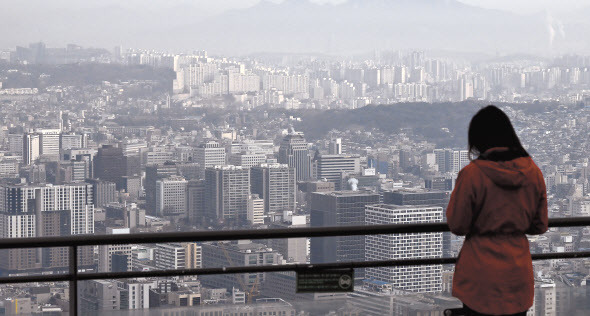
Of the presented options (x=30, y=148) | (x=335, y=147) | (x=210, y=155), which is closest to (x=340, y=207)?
(x=335, y=147)

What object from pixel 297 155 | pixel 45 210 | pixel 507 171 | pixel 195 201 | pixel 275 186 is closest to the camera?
pixel 507 171

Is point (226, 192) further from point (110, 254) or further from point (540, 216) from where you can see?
point (540, 216)

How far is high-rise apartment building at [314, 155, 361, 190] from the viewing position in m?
41.1

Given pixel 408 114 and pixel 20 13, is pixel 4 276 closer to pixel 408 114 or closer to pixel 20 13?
pixel 408 114

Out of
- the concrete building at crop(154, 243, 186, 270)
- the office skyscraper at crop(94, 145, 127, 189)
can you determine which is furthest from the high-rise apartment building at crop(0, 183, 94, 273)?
the concrete building at crop(154, 243, 186, 270)

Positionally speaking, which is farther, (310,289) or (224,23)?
(224,23)

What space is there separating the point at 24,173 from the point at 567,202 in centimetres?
2947

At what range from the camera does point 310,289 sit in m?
1.92

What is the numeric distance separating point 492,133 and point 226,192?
37.9m

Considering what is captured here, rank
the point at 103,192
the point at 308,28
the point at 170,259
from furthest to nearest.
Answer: the point at 308,28
the point at 103,192
the point at 170,259

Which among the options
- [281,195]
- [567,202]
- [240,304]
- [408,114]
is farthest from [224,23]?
[240,304]

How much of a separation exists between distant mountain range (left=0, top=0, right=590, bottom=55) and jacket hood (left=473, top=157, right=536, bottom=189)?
190ft

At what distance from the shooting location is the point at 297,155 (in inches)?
1729

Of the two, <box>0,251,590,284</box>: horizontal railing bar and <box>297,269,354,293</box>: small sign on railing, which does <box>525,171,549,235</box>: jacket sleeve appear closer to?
<box>0,251,590,284</box>: horizontal railing bar
